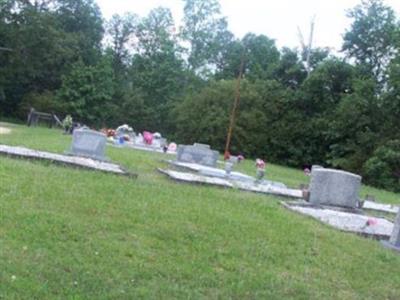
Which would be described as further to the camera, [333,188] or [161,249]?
[333,188]

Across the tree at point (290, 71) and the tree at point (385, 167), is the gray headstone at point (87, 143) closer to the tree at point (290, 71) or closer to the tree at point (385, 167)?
the tree at point (385, 167)

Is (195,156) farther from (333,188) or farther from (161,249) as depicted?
(161,249)

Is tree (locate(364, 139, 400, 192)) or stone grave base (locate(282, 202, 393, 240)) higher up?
tree (locate(364, 139, 400, 192))

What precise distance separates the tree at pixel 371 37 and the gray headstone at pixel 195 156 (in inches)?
786


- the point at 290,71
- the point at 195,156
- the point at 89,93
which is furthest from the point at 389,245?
the point at 89,93

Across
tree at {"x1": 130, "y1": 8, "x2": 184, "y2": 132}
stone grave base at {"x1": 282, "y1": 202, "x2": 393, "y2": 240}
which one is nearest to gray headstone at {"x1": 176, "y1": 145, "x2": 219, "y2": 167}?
stone grave base at {"x1": 282, "y1": 202, "x2": 393, "y2": 240}

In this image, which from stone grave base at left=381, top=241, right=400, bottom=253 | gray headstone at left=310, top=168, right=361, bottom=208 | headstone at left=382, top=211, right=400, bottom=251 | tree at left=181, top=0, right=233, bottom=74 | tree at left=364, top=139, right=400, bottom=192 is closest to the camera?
stone grave base at left=381, top=241, right=400, bottom=253

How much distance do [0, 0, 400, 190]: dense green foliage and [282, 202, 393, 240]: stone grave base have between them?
54.6 feet

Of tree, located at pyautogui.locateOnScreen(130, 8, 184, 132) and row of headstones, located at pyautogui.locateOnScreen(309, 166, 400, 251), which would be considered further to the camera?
tree, located at pyautogui.locateOnScreen(130, 8, 184, 132)

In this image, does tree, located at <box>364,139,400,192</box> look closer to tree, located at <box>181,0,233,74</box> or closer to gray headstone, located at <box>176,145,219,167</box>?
gray headstone, located at <box>176,145,219,167</box>

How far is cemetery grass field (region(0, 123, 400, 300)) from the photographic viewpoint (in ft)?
12.7

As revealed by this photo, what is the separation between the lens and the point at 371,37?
34.1 meters

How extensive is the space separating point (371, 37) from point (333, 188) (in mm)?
26179

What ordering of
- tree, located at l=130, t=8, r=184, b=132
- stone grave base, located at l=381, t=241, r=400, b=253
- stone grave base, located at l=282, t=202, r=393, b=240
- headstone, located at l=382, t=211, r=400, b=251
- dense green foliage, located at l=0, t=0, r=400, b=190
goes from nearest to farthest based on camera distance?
stone grave base, located at l=381, t=241, r=400, b=253, headstone, located at l=382, t=211, r=400, b=251, stone grave base, located at l=282, t=202, r=393, b=240, dense green foliage, located at l=0, t=0, r=400, b=190, tree, located at l=130, t=8, r=184, b=132
